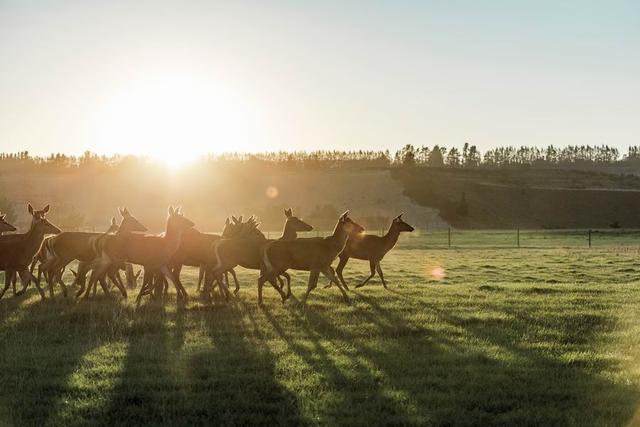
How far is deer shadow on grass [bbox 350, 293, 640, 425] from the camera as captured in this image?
771 cm

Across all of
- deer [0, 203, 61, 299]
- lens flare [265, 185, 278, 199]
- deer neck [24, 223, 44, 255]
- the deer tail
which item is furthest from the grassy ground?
lens flare [265, 185, 278, 199]

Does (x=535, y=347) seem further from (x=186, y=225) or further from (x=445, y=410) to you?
(x=186, y=225)

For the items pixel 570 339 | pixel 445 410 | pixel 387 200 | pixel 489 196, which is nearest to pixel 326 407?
pixel 445 410

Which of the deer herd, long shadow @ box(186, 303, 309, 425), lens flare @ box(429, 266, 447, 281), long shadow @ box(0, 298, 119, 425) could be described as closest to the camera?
long shadow @ box(186, 303, 309, 425)

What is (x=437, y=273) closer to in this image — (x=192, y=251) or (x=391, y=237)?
(x=391, y=237)

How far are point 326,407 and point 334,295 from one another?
9717 millimetres

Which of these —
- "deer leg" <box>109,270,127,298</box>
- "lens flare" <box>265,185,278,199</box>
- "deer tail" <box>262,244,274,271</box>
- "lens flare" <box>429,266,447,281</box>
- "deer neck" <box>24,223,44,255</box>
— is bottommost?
"lens flare" <box>429,266,447,281</box>

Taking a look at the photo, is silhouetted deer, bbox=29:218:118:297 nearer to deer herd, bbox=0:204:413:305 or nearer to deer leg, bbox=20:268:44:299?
deer herd, bbox=0:204:413:305

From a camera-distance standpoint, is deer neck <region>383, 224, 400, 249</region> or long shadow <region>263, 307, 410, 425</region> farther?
deer neck <region>383, 224, 400, 249</region>

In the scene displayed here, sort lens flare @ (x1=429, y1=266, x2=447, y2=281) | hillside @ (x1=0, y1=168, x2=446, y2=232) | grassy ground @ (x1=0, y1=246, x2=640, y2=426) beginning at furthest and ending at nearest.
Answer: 1. hillside @ (x1=0, y1=168, x2=446, y2=232)
2. lens flare @ (x1=429, y1=266, x2=447, y2=281)
3. grassy ground @ (x1=0, y1=246, x2=640, y2=426)

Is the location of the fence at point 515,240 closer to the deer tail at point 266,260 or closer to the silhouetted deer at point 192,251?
the silhouetted deer at point 192,251

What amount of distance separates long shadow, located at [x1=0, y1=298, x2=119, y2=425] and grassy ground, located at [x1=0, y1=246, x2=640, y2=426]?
34 mm

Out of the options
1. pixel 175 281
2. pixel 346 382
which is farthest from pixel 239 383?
pixel 175 281

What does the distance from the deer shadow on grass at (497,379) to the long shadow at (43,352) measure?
4738 mm
